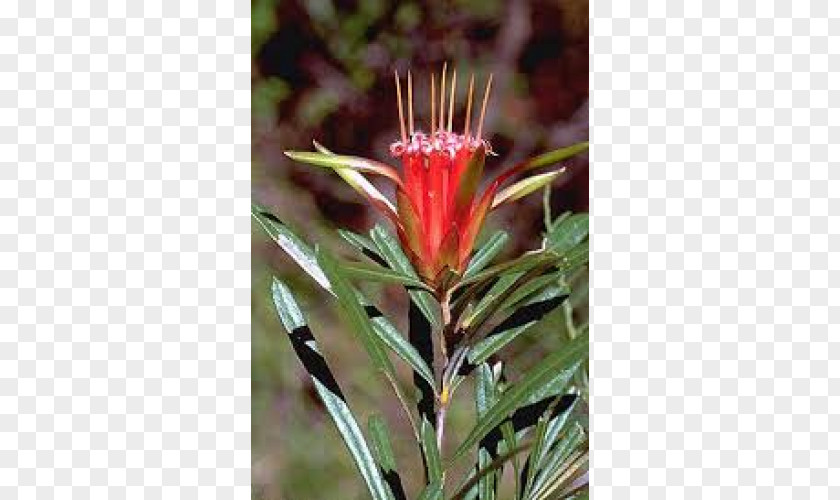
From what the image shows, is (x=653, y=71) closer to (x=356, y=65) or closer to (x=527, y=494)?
(x=527, y=494)

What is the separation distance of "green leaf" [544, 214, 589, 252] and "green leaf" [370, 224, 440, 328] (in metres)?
0.06

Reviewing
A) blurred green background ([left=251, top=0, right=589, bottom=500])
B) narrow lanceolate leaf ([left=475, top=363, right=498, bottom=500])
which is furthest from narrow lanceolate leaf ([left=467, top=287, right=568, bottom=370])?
blurred green background ([left=251, top=0, right=589, bottom=500])

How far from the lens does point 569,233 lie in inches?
18.7

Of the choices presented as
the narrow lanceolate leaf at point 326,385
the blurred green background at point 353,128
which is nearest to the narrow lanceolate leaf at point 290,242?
the narrow lanceolate leaf at point 326,385

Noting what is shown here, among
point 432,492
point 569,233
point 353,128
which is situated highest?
point 353,128

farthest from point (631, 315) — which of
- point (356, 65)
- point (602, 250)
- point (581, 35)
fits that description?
point (356, 65)

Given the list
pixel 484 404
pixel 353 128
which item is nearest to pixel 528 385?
pixel 484 404

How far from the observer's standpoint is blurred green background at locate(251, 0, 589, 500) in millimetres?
656

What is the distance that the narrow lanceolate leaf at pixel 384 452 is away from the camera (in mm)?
409

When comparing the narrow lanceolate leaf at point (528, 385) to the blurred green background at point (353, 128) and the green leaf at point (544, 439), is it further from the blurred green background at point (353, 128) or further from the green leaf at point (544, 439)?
the blurred green background at point (353, 128)

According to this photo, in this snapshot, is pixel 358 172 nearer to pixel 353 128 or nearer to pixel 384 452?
pixel 384 452

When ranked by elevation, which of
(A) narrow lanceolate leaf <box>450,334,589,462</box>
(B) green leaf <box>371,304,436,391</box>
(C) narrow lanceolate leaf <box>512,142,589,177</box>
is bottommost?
(A) narrow lanceolate leaf <box>450,334,589,462</box>

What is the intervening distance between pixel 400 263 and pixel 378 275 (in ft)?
0.07

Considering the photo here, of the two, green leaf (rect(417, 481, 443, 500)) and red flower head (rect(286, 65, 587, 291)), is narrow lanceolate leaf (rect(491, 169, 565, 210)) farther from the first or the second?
green leaf (rect(417, 481, 443, 500))
